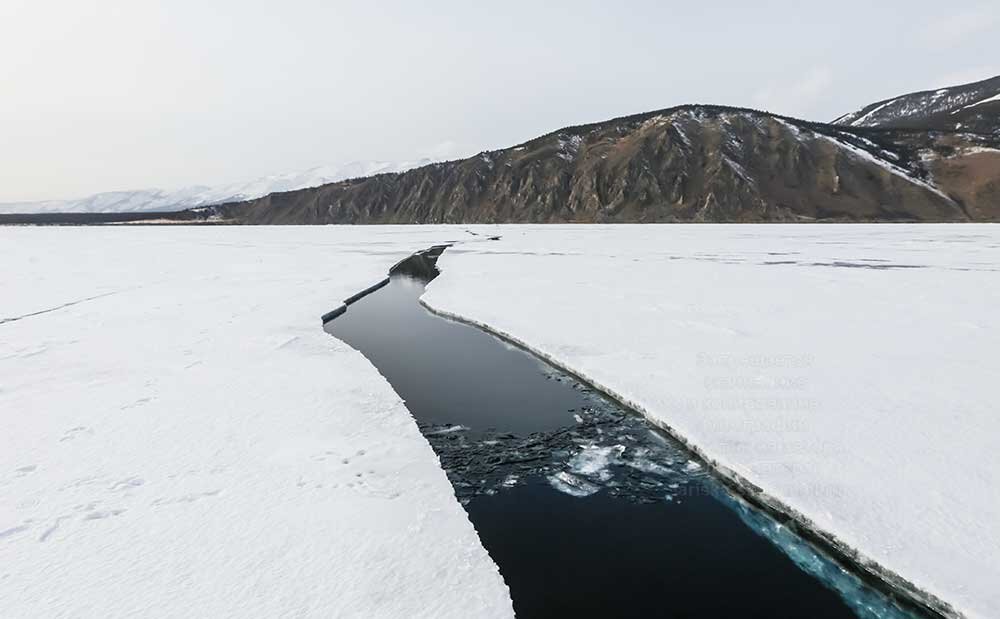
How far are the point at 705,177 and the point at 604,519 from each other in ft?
404

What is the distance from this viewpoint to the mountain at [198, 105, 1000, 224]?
352ft

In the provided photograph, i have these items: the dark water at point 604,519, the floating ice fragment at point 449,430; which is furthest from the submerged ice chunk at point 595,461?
the floating ice fragment at point 449,430

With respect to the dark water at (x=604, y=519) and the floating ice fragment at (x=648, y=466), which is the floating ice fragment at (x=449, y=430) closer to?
the dark water at (x=604, y=519)

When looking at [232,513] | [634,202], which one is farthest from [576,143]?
[232,513]

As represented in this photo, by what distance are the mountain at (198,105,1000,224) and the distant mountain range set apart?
0.28 metres

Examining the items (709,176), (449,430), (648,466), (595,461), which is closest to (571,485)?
(595,461)

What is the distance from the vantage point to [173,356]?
1102cm

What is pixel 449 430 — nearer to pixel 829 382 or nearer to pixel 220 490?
pixel 220 490

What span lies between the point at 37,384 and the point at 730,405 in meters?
11.2

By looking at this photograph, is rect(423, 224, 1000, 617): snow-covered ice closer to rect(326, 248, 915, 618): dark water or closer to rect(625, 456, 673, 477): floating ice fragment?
rect(326, 248, 915, 618): dark water

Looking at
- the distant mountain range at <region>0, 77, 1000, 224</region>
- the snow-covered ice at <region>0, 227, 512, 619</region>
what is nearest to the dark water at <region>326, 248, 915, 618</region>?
the snow-covered ice at <region>0, 227, 512, 619</region>

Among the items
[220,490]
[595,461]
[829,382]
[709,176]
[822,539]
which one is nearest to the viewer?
[822,539]

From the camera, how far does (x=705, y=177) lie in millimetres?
117188

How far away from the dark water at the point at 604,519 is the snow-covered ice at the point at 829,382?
1.18 ft
